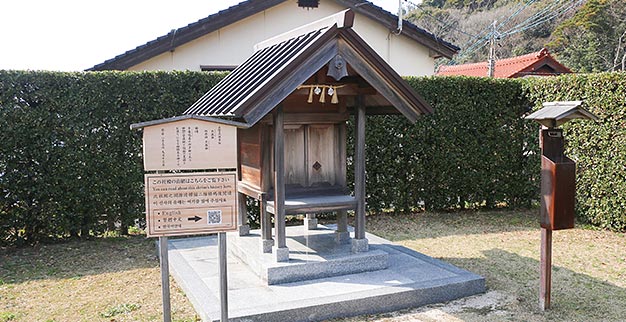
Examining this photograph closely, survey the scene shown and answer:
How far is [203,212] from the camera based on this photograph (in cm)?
387

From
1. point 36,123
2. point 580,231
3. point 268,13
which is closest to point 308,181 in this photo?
point 36,123

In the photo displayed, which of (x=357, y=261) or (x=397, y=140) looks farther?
(x=397, y=140)

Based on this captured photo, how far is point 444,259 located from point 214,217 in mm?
4073

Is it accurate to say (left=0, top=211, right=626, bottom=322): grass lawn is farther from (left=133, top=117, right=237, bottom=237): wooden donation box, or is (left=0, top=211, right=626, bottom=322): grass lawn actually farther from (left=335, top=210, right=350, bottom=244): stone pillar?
(left=335, top=210, right=350, bottom=244): stone pillar

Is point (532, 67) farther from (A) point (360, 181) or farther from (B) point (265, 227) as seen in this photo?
(B) point (265, 227)

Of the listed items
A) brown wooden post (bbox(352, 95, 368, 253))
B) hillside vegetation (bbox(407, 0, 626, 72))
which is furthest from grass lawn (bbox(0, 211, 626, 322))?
hillside vegetation (bbox(407, 0, 626, 72))

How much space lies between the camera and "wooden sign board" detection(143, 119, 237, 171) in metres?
3.76

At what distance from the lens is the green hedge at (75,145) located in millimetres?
7152

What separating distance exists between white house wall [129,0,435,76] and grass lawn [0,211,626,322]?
4.79 m

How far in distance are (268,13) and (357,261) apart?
792 cm

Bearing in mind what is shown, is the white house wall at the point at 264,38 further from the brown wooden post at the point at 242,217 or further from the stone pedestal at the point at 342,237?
the stone pedestal at the point at 342,237

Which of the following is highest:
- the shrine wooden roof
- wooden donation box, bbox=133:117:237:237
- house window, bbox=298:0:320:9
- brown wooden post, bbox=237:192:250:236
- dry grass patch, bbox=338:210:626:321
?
house window, bbox=298:0:320:9

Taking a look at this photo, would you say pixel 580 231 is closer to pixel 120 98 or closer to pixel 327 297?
pixel 327 297

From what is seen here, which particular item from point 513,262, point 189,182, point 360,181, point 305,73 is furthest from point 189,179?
point 513,262
